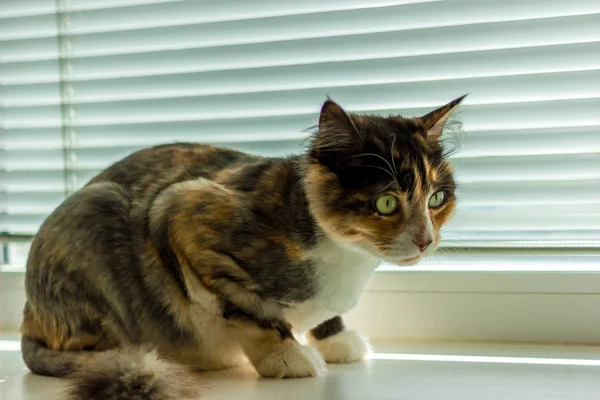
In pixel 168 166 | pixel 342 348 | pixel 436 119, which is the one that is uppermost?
pixel 436 119

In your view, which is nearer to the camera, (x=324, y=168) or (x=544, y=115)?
(x=324, y=168)

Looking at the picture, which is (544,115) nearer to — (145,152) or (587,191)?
(587,191)

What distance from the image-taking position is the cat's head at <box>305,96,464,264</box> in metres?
1.36

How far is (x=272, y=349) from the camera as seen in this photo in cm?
145

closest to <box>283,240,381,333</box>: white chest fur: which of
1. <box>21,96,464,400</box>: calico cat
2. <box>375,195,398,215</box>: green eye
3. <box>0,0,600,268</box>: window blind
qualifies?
<box>21,96,464,400</box>: calico cat

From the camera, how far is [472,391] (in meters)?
1.31

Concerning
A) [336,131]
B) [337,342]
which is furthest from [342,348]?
[336,131]

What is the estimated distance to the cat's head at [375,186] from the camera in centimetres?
136

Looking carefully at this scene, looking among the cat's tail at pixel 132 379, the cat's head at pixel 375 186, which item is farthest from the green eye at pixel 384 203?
the cat's tail at pixel 132 379

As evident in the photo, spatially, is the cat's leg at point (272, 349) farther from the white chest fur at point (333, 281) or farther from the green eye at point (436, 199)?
the green eye at point (436, 199)

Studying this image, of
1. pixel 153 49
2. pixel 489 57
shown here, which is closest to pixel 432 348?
pixel 489 57

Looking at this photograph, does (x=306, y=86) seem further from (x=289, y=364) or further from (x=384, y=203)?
(x=289, y=364)

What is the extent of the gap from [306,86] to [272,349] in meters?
0.73

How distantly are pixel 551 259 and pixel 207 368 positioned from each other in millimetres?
876
